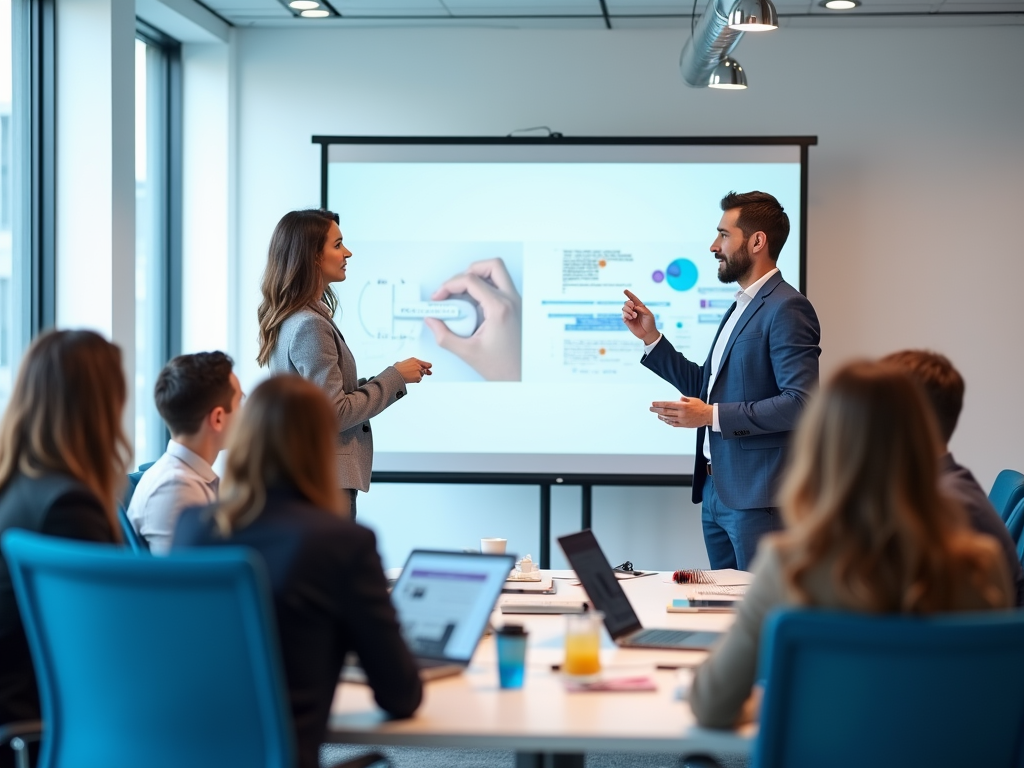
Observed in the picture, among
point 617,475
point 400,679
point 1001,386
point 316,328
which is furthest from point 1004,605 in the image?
point 1001,386

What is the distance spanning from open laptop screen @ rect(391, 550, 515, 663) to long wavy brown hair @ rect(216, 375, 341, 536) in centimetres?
40

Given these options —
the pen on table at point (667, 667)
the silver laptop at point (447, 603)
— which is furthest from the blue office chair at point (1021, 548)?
the silver laptop at point (447, 603)

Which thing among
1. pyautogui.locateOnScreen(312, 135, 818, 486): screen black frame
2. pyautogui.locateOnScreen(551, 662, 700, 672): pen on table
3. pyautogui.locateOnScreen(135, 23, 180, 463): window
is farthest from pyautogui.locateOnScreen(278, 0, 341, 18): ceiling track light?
pyautogui.locateOnScreen(551, 662, 700, 672): pen on table

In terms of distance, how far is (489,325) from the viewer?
5.24 meters

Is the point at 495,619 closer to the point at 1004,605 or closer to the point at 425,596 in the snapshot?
the point at 425,596

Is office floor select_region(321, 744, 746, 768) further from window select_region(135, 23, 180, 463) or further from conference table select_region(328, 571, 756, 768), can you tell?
window select_region(135, 23, 180, 463)

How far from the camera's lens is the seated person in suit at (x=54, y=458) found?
6.36ft

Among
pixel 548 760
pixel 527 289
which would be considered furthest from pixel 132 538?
pixel 527 289

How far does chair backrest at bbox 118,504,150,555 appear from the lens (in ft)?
8.32

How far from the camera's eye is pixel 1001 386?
5297 millimetres

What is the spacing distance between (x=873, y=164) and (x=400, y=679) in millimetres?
4288

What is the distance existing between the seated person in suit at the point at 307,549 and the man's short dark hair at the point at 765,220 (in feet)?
7.98

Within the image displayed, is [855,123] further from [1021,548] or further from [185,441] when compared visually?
[185,441]

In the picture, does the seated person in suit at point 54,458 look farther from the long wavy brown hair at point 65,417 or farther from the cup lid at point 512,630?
the cup lid at point 512,630
